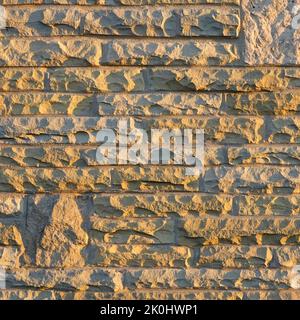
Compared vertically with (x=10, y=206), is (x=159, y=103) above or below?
above

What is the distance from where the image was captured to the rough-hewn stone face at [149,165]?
306 cm

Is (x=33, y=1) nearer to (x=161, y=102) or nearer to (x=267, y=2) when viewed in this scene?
(x=161, y=102)

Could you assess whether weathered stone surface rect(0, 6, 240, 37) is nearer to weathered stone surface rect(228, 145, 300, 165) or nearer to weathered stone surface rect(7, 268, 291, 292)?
weathered stone surface rect(228, 145, 300, 165)

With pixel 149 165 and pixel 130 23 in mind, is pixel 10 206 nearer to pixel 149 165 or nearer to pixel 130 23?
pixel 149 165

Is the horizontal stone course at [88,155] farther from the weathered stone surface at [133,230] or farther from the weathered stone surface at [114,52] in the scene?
the weathered stone surface at [114,52]

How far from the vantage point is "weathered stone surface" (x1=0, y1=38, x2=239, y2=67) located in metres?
3.05

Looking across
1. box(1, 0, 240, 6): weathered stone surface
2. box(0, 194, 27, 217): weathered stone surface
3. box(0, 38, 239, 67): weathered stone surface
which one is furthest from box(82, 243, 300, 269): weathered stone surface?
box(1, 0, 240, 6): weathered stone surface

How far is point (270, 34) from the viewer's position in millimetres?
3061

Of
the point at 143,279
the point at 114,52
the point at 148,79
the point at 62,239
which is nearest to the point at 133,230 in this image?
the point at 143,279

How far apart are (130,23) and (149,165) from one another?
70 centimetres

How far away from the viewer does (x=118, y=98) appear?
3.06 meters

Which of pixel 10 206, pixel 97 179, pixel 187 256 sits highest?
pixel 97 179

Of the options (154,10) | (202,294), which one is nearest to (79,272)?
(202,294)

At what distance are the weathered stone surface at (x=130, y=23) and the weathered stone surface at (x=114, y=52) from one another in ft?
0.15
